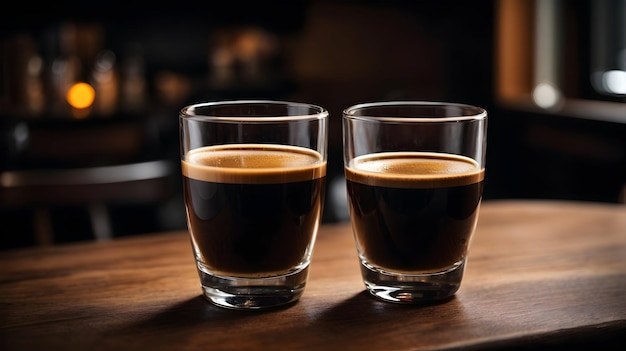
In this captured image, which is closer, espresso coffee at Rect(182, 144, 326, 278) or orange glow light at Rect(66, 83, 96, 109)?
espresso coffee at Rect(182, 144, 326, 278)

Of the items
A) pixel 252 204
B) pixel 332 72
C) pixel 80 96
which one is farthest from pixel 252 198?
pixel 332 72

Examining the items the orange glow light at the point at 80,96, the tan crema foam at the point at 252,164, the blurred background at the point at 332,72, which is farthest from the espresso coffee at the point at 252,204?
the orange glow light at the point at 80,96

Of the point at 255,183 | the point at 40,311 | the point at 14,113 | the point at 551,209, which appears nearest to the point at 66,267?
the point at 40,311

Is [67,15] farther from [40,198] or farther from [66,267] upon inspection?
[66,267]

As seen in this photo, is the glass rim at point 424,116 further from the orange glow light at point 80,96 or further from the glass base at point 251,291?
the orange glow light at point 80,96

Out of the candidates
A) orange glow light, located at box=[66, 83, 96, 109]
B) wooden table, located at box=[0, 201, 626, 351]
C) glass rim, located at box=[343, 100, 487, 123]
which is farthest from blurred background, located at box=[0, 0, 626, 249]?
glass rim, located at box=[343, 100, 487, 123]

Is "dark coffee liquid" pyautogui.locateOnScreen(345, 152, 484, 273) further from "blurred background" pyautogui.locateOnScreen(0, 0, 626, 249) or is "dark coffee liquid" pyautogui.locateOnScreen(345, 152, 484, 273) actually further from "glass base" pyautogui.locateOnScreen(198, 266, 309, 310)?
"blurred background" pyautogui.locateOnScreen(0, 0, 626, 249)

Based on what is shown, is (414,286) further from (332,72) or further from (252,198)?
(332,72)
